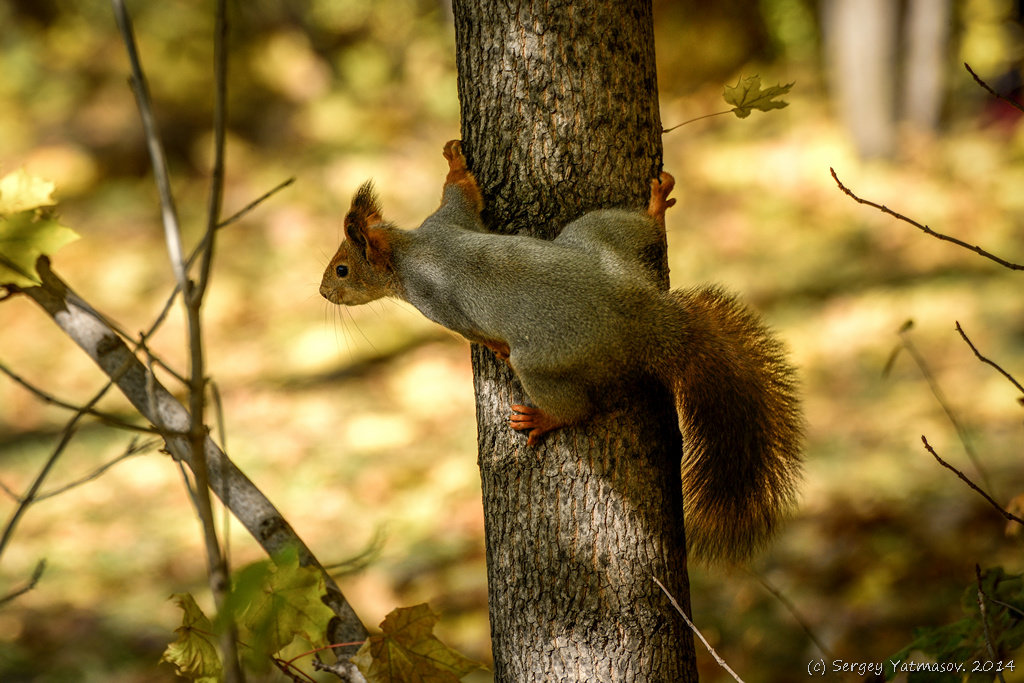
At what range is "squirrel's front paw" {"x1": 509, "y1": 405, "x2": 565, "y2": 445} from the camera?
5.65 ft

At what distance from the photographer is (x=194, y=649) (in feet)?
5.00

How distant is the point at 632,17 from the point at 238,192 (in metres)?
8.29

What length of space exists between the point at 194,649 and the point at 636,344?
105cm

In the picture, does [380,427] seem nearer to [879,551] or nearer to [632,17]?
[879,551]

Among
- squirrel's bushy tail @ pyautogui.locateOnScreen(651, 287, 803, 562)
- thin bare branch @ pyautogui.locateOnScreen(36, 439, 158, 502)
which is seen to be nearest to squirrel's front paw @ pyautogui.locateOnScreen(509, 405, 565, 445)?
squirrel's bushy tail @ pyautogui.locateOnScreen(651, 287, 803, 562)

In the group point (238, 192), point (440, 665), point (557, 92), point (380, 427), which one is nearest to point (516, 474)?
point (440, 665)

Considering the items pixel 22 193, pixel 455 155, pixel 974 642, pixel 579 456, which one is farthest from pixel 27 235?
pixel 974 642

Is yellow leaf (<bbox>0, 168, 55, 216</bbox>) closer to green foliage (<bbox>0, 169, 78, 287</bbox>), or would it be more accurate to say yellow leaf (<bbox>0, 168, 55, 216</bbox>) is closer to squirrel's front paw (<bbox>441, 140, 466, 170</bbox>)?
green foliage (<bbox>0, 169, 78, 287</bbox>)

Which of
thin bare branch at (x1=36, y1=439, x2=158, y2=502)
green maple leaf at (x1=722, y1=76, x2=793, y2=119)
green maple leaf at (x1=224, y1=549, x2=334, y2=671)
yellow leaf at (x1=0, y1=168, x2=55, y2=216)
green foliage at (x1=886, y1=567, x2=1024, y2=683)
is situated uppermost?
green maple leaf at (x1=722, y1=76, x2=793, y2=119)

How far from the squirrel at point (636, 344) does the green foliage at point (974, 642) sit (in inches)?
15.8

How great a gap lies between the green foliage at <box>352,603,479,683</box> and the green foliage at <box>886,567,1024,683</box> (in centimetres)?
84

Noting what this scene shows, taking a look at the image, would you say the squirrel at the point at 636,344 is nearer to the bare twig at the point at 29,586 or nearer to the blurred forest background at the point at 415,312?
the blurred forest background at the point at 415,312

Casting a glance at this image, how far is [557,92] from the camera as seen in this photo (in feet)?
5.54

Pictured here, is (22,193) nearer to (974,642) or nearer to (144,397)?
(144,397)
